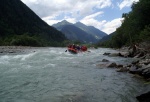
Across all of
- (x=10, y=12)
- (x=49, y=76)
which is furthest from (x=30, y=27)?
(x=49, y=76)

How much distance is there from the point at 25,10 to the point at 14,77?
191 meters

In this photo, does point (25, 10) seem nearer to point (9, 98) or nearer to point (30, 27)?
point (30, 27)

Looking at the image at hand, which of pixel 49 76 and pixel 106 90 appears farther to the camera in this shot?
pixel 49 76

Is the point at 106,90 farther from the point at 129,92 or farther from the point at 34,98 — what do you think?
the point at 34,98

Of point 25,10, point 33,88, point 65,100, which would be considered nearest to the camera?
point 65,100

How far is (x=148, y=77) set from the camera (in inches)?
661

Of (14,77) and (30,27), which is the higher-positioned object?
(30,27)

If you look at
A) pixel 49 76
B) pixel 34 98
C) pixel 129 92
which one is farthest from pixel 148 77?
pixel 34 98

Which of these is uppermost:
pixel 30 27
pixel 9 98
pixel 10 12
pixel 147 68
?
pixel 10 12

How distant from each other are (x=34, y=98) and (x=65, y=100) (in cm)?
183

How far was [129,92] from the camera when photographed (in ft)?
42.7

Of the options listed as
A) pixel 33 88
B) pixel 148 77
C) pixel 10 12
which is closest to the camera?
pixel 33 88

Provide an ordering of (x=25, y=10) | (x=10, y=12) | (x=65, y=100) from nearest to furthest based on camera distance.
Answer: (x=65, y=100)
(x=10, y=12)
(x=25, y=10)

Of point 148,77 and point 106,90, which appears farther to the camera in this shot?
point 148,77
